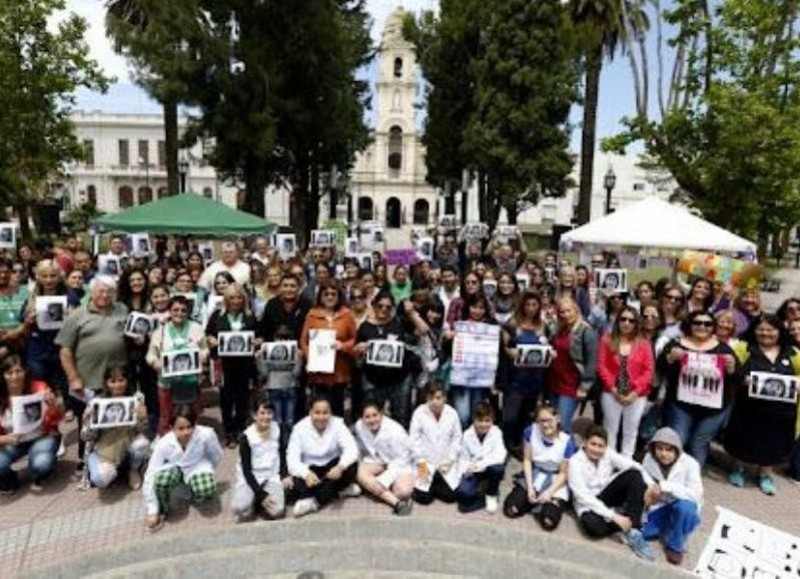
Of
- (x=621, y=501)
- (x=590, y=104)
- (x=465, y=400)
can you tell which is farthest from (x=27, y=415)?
(x=590, y=104)

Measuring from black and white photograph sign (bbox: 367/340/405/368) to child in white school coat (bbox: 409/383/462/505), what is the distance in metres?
0.47

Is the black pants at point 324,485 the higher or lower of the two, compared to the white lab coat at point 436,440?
lower

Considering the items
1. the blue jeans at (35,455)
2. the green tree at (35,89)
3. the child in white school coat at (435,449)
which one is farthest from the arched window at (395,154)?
the blue jeans at (35,455)

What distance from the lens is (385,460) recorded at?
20.1 feet

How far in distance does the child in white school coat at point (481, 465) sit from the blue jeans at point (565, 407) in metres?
0.99

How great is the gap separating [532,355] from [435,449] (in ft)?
4.19

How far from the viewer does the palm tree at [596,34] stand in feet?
65.6

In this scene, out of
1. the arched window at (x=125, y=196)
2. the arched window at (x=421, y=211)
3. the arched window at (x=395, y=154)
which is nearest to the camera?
the arched window at (x=125, y=196)

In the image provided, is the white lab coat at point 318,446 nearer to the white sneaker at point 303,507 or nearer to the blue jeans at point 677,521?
the white sneaker at point 303,507

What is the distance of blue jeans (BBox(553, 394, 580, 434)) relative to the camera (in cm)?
670

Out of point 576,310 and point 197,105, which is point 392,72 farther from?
point 576,310

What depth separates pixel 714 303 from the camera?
7840 mm

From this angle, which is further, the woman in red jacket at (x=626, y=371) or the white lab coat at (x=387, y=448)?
the woman in red jacket at (x=626, y=371)

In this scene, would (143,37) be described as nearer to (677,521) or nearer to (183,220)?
(183,220)
